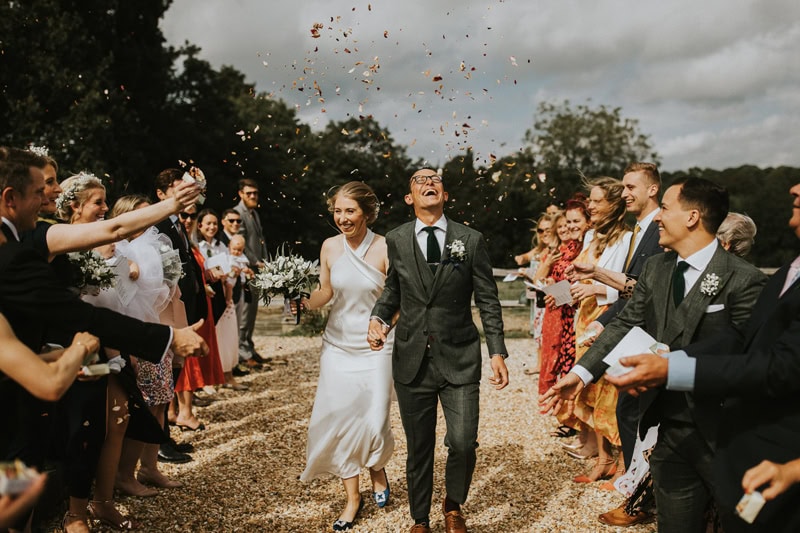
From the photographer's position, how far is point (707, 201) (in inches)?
135

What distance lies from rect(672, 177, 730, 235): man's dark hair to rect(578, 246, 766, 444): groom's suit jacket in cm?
16

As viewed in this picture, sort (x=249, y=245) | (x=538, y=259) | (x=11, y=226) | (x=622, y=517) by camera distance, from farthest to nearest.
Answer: (x=249, y=245)
(x=538, y=259)
(x=622, y=517)
(x=11, y=226)

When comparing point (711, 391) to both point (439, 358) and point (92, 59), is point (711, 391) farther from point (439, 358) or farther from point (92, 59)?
point (92, 59)

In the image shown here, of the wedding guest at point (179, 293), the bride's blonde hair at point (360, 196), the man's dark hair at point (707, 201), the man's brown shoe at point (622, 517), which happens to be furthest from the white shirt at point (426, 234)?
the wedding guest at point (179, 293)

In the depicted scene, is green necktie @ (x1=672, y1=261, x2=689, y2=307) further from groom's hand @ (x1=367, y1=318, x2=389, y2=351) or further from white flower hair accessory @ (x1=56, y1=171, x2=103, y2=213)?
white flower hair accessory @ (x1=56, y1=171, x2=103, y2=213)

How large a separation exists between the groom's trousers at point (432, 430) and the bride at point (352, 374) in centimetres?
47

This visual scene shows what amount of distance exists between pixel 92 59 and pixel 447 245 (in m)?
19.1

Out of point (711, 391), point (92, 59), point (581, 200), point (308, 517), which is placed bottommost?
point (308, 517)

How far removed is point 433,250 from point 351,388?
1350mm

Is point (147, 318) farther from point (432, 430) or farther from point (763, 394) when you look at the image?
point (763, 394)

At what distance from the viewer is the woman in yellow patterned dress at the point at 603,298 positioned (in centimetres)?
585

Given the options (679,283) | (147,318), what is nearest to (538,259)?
(147,318)

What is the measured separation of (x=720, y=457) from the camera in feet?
9.12

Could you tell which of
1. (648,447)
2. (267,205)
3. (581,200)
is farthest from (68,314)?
(267,205)
